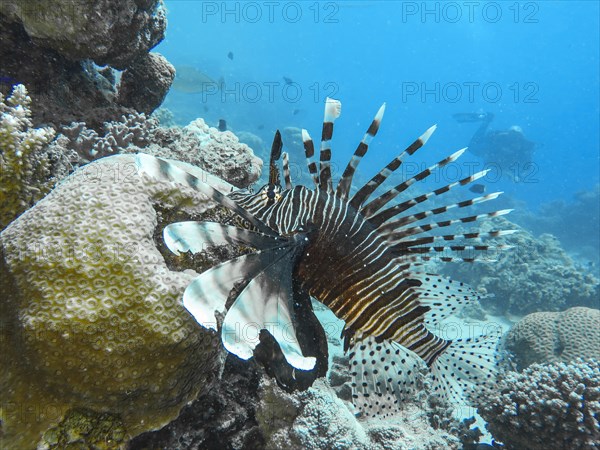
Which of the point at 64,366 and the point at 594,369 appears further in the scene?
the point at 594,369

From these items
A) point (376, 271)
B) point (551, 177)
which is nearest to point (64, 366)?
point (376, 271)

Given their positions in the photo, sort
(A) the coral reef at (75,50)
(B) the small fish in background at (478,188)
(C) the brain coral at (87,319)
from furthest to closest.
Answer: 1. (B) the small fish in background at (478,188)
2. (A) the coral reef at (75,50)
3. (C) the brain coral at (87,319)

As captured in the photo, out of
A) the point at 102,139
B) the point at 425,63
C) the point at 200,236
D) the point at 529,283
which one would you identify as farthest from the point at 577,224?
the point at 425,63

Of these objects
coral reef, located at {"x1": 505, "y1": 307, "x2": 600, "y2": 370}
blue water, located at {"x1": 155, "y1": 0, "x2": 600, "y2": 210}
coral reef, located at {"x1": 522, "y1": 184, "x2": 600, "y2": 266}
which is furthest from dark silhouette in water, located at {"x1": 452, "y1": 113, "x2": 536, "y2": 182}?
blue water, located at {"x1": 155, "y1": 0, "x2": 600, "y2": 210}

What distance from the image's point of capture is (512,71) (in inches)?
4375

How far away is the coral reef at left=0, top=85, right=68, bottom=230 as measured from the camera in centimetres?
276

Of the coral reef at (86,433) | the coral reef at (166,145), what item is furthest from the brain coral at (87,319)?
the coral reef at (166,145)

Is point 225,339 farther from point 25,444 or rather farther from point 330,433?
point 330,433

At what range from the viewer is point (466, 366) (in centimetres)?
281

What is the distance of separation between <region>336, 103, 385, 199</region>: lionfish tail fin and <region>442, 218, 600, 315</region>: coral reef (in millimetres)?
9233

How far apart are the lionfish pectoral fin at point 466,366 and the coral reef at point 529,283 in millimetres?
8425

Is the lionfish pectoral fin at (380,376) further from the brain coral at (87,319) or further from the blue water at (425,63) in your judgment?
the blue water at (425,63)

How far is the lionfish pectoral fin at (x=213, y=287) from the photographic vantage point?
5.08 feet

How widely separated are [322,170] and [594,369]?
147 inches
